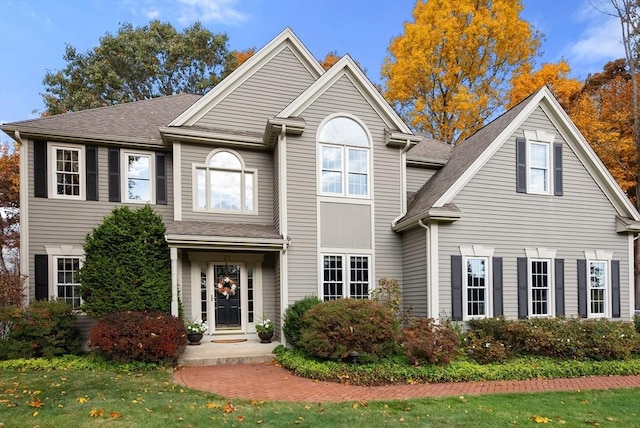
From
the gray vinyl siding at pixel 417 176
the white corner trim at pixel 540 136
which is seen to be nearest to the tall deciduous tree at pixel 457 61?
the gray vinyl siding at pixel 417 176

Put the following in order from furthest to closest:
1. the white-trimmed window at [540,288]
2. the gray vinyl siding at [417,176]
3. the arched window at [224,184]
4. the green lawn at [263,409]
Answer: the gray vinyl siding at [417,176], the arched window at [224,184], the white-trimmed window at [540,288], the green lawn at [263,409]

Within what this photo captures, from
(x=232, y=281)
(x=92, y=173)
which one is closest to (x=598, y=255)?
(x=232, y=281)

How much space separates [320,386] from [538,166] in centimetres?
915

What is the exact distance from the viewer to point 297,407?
6633 millimetres

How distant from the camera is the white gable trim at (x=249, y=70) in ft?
40.2

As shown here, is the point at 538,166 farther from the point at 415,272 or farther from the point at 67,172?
the point at 67,172

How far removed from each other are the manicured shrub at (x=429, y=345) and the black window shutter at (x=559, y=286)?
14.9 ft

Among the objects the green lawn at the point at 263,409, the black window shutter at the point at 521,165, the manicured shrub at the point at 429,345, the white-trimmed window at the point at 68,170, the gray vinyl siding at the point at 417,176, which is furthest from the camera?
the gray vinyl siding at the point at 417,176

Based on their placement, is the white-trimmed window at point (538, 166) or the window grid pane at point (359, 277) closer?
the window grid pane at point (359, 277)

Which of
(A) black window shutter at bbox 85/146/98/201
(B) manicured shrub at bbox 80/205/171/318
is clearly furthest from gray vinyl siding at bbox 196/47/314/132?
(B) manicured shrub at bbox 80/205/171/318

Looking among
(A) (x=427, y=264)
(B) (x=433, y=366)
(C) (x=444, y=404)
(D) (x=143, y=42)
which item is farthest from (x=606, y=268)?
(D) (x=143, y=42)

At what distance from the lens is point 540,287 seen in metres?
12.4

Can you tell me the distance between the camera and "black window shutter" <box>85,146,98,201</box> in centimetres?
1202

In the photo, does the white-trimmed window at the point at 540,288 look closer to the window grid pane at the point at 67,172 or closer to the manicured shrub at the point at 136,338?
the manicured shrub at the point at 136,338
